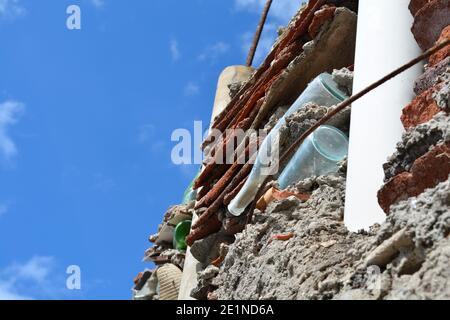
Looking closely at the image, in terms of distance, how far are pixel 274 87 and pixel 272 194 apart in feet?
3.32

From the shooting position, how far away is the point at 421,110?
283 cm

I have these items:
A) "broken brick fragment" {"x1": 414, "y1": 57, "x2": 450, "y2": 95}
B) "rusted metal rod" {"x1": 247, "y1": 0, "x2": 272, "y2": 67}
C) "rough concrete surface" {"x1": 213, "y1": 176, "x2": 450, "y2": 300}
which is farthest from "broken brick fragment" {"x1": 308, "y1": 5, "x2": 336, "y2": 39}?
"rusted metal rod" {"x1": 247, "y1": 0, "x2": 272, "y2": 67}

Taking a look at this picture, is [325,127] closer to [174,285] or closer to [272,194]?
[272,194]

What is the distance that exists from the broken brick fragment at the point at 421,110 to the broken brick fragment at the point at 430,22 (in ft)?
1.08

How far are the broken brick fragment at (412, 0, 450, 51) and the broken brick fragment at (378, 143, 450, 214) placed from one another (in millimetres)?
667

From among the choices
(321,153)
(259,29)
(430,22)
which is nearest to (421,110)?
(430,22)

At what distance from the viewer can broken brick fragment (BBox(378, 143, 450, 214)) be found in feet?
8.09

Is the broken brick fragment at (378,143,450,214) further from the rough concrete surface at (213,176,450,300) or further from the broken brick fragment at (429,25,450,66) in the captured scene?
the broken brick fragment at (429,25,450,66)

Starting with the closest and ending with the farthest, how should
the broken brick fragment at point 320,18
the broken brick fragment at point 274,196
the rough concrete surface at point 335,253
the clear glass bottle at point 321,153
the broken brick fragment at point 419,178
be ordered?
the rough concrete surface at point 335,253 → the broken brick fragment at point 419,178 → the broken brick fragment at point 274,196 → the clear glass bottle at point 321,153 → the broken brick fragment at point 320,18

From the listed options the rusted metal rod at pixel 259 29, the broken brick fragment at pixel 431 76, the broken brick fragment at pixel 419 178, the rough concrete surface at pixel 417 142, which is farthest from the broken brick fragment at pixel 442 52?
the rusted metal rod at pixel 259 29

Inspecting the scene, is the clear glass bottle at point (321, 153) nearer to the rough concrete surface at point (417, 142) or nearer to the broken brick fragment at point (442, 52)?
the broken brick fragment at point (442, 52)

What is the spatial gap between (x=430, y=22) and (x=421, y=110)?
0.42 meters

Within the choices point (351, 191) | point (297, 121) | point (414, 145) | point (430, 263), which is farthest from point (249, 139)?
point (430, 263)

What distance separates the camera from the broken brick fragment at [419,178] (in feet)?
8.09
